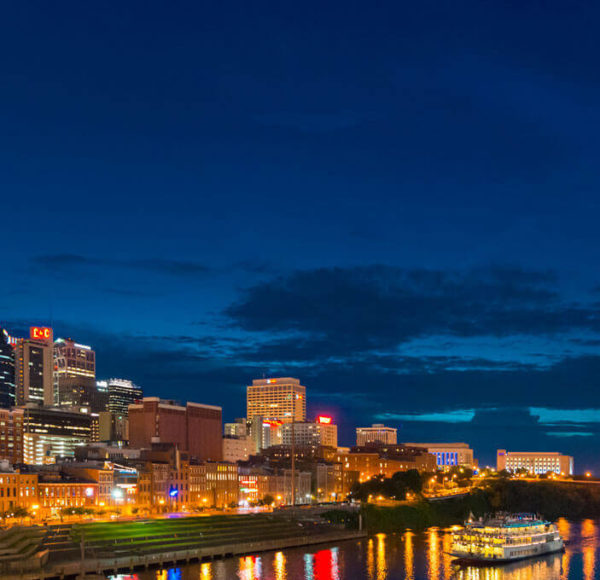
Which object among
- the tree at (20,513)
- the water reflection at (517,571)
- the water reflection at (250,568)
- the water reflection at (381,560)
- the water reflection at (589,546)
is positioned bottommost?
the water reflection at (589,546)

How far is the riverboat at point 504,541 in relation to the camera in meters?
117

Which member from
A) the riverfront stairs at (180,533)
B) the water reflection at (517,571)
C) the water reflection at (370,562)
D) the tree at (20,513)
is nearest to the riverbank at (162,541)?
the riverfront stairs at (180,533)

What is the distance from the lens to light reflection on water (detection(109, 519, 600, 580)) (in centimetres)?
10325

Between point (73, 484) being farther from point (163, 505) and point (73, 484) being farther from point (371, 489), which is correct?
point (371, 489)

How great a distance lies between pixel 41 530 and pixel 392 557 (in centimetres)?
4598

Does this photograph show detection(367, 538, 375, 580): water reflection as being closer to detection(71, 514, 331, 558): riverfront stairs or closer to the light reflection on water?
the light reflection on water

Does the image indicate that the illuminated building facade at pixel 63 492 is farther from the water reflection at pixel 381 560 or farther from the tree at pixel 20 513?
the water reflection at pixel 381 560

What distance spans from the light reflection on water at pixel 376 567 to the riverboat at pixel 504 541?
1.57 metres

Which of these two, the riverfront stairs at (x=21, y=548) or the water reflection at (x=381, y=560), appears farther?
the water reflection at (x=381, y=560)

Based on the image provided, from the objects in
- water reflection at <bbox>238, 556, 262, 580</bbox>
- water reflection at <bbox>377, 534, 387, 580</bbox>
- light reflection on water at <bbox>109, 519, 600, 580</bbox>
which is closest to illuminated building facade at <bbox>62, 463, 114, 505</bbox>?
light reflection on water at <bbox>109, 519, 600, 580</bbox>

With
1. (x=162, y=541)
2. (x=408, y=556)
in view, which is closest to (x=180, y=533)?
(x=162, y=541)

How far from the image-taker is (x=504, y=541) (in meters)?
119

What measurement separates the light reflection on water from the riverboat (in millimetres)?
1574

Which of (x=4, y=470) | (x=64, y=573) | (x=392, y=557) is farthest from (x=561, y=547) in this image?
(x=4, y=470)
